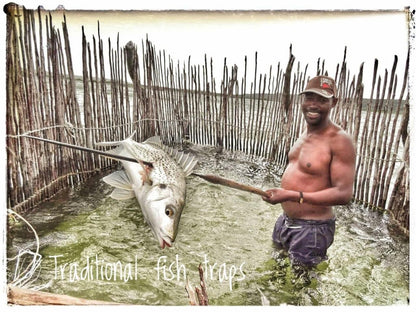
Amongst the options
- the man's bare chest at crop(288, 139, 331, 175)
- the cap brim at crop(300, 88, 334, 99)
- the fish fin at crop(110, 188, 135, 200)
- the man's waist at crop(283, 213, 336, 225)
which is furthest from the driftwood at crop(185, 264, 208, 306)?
the cap brim at crop(300, 88, 334, 99)

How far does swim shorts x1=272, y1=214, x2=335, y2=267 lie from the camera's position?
212 cm

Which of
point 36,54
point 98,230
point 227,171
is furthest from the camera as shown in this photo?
point 227,171

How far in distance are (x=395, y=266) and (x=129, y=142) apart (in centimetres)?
201

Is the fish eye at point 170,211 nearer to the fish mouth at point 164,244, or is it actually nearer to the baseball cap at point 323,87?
the fish mouth at point 164,244

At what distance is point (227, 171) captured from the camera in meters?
2.72

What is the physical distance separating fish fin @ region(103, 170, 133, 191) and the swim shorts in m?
1.22

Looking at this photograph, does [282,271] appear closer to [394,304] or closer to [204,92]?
[394,304]

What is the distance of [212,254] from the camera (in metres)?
2.28

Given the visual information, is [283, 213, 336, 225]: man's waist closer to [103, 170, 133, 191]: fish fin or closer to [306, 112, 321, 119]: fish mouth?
[306, 112, 321, 119]: fish mouth

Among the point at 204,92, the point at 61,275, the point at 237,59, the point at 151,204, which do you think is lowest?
the point at 61,275

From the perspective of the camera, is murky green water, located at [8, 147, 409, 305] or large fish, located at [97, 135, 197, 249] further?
large fish, located at [97, 135, 197, 249]

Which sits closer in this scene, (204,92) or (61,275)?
(61,275)

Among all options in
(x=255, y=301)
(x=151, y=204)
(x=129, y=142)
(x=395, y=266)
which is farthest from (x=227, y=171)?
(x=395, y=266)

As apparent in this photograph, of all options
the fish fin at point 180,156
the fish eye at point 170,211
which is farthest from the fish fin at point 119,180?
the fish eye at point 170,211
